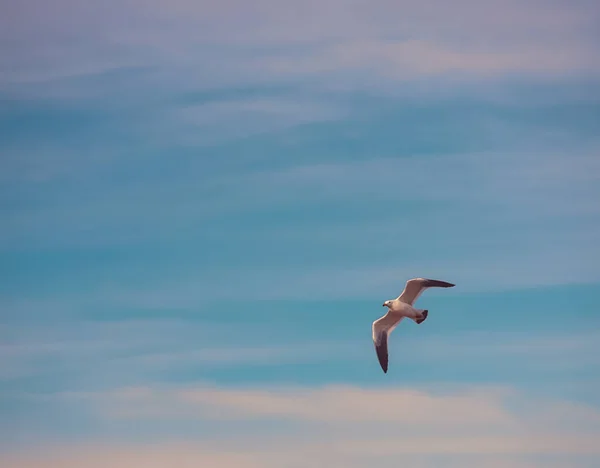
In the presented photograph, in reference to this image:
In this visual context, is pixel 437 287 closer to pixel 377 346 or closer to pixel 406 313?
pixel 406 313

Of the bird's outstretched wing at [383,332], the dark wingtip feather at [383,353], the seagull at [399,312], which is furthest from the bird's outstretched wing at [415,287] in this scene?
the dark wingtip feather at [383,353]

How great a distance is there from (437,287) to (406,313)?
4.06 metres

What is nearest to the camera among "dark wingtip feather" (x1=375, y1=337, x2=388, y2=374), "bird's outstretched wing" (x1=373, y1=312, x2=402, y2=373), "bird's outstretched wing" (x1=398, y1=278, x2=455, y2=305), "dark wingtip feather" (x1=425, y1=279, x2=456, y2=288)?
"dark wingtip feather" (x1=425, y1=279, x2=456, y2=288)

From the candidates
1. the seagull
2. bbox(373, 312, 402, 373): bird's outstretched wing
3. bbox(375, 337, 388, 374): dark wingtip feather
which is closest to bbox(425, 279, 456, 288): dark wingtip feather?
the seagull

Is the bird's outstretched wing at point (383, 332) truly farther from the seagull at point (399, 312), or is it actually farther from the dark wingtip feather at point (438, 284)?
the dark wingtip feather at point (438, 284)

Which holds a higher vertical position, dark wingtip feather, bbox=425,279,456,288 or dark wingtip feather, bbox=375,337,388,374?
dark wingtip feather, bbox=425,279,456,288

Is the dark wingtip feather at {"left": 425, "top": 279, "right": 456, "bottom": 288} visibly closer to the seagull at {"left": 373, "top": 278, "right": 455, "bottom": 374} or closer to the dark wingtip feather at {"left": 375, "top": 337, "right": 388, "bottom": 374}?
the seagull at {"left": 373, "top": 278, "right": 455, "bottom": 374}

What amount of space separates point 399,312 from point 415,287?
274cm

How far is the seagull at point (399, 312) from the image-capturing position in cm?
6538

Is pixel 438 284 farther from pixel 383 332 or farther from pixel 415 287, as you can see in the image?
pixel 383 332

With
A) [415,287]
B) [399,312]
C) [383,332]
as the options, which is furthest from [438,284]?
[383,332]

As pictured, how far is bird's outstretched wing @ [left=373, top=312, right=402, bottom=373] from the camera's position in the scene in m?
68.9

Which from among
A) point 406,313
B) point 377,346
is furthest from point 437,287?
point 377,346

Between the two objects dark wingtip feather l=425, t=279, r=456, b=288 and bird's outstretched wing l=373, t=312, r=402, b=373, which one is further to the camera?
bird's outstretched wing l=373, t=312, r=402, b=373
